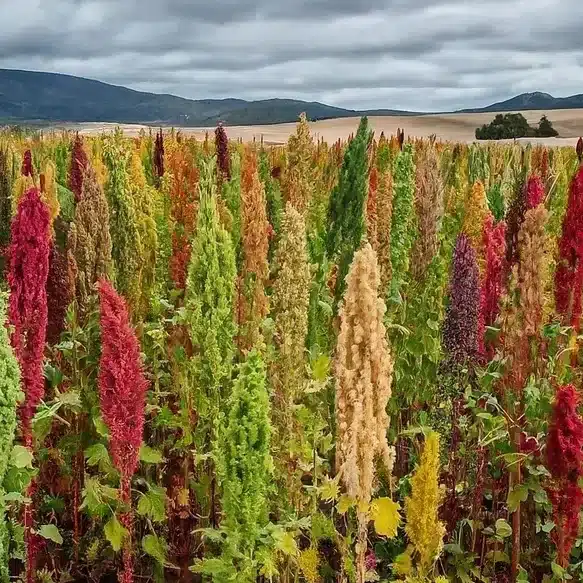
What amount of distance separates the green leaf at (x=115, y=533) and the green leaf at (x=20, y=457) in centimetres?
53

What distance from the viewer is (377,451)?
2.13m

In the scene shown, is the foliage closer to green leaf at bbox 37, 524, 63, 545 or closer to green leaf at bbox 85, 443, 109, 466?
green leaf at bbox 85, 443, 109, 466

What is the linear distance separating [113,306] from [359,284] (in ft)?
2.42

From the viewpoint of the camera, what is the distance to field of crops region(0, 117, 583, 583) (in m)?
2.15

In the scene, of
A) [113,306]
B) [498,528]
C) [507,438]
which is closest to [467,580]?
[498,528]

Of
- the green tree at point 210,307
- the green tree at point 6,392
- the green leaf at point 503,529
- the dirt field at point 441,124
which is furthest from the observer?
the dirt field at point 441,124

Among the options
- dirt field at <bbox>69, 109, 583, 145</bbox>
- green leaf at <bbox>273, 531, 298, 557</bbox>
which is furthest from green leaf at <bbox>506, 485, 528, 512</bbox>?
dirt field at <bbox>69, 109, 583, 145</bbox>

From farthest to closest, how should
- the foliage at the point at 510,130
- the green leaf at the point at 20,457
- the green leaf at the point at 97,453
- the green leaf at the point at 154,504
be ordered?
1. the foliage at the point at 510,130
2. the green leaf at the point at 154,504
3. the green leaf at the point at 97,453
4. the green leaf at the point at 20,457

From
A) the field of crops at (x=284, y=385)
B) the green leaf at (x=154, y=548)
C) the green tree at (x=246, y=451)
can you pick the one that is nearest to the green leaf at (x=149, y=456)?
the field of crops at (x=284, y=385)

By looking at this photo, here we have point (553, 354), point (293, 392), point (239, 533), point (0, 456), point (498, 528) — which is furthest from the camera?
point (553, 354)

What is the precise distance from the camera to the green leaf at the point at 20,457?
2.11 m

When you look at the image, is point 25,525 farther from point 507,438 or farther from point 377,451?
point 507,438

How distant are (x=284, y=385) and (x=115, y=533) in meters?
0.80

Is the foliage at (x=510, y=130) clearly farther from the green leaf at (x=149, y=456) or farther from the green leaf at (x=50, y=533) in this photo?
the green leaf at (x=50, y=533)
